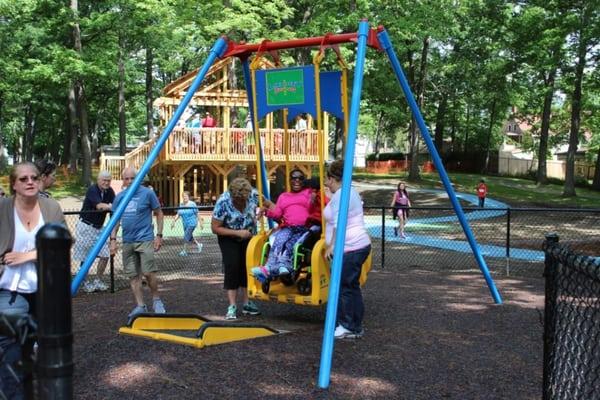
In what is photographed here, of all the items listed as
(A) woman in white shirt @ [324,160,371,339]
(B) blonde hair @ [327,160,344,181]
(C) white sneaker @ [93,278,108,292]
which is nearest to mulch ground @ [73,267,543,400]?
(A) woman in white shirt @ [324,160,371,339]

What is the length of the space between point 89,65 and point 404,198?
14.9 meters

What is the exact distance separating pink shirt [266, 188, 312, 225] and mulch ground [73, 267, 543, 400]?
118 centimetres

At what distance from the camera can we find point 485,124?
52750 mm

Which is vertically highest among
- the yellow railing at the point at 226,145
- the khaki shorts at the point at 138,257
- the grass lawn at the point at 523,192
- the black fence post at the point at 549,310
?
the yellow railing at the point at 226,145

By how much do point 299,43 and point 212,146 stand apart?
1730cm

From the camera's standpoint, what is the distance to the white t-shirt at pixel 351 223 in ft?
20.0

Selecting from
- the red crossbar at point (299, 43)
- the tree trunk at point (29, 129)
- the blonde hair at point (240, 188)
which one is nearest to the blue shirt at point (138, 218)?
the blonde hair at point (240, 188)

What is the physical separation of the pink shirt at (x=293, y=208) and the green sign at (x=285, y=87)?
3.43ft

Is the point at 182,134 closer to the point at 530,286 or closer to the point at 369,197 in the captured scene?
the point at 369,197

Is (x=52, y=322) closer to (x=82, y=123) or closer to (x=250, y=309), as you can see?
(x=250, y=309)

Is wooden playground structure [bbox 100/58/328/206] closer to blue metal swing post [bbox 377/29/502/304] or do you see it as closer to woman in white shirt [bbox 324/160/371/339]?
blue metal swing post [bbox 377/29/502/304]

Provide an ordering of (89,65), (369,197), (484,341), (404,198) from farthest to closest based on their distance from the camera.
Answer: (369,197) → (89,65) → (404,198) → (484,341)

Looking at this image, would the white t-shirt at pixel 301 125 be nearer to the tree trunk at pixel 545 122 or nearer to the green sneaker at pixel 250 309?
the tree trunk at pixel 545 122

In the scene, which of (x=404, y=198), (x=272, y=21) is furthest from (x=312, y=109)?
(x=272, y=21)
